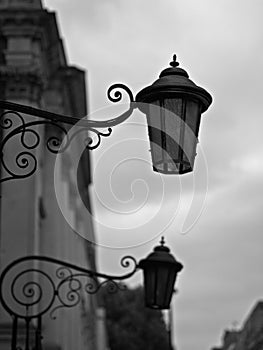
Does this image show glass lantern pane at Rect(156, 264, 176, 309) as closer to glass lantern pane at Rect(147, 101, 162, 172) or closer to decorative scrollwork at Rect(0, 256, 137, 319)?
decorative scrollwork at Rect(0, 256, 137, 319)

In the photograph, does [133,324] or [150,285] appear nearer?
[150,285]

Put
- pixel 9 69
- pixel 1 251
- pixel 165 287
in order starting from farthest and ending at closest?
pixel 9 69
pixel 1 251
pixel 165 287

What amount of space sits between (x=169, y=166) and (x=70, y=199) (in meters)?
21.0

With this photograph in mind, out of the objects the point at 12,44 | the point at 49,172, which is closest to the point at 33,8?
the point at 12,44

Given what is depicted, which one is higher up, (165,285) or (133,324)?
(133,324)

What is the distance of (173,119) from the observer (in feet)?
19.4

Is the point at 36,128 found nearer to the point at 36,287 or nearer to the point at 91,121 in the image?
the point at 36,287

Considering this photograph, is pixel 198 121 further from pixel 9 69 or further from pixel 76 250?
pixel 76 250

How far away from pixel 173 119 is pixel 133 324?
49582 mm

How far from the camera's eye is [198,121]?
6.01m

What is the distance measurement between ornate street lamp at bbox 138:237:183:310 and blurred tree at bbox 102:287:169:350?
41.8 metres

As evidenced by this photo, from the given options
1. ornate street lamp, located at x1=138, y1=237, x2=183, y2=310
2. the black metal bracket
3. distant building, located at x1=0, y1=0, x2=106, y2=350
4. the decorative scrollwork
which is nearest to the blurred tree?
distant building, located at x1=0, y1=0, x2=106, y2=350

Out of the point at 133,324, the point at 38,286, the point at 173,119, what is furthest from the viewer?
the point at 133,324


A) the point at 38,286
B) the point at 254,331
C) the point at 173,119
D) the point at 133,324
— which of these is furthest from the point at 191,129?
the point at 133,324
